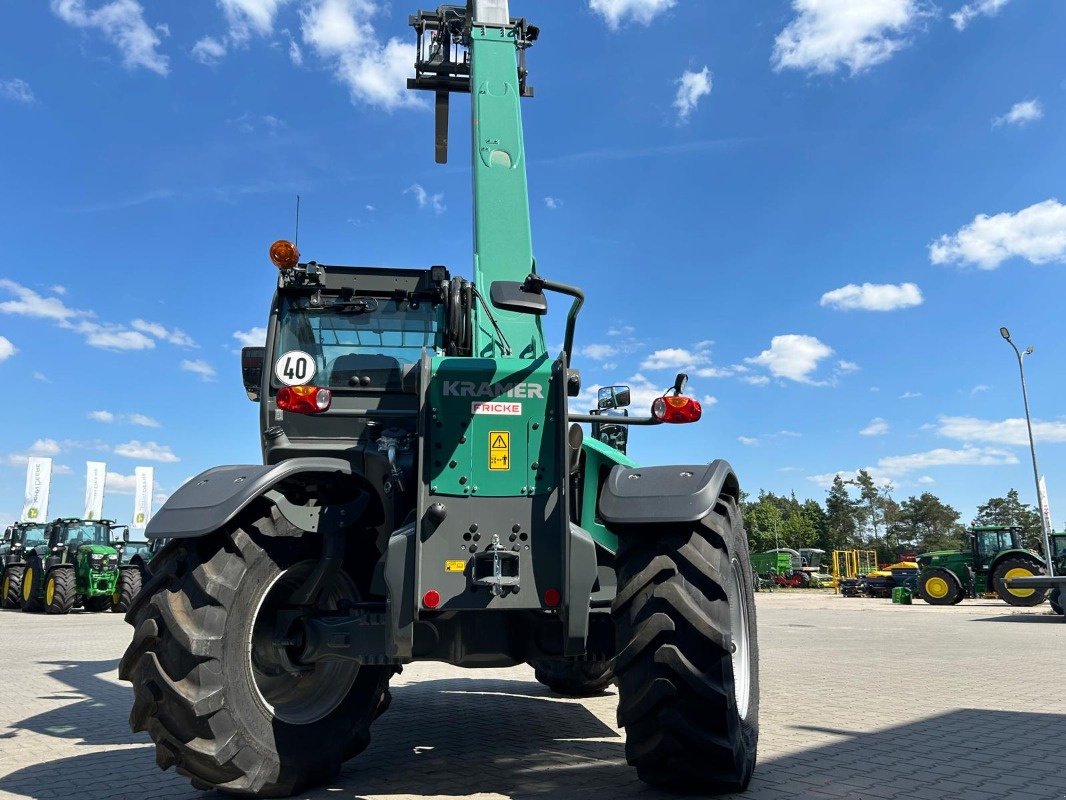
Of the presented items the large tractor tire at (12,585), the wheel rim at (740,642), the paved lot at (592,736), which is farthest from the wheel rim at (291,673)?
the large tractor tire at (12,585)

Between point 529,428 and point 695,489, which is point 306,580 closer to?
point 529,428

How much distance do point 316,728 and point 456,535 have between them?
1.36m

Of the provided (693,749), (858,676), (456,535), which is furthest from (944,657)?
(456,535)

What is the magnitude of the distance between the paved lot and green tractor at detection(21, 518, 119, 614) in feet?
39.9

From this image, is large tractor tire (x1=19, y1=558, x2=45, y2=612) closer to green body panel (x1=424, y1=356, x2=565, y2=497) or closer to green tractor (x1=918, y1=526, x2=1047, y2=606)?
green body panel (x1=424, y1=356, x2=565, y2=497)

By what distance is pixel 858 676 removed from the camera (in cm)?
913

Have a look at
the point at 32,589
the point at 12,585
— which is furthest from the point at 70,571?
the point at 12,585

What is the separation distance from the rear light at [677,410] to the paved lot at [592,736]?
1.81m

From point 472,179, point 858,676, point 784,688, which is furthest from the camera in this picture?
point 858,676

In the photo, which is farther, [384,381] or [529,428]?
[384,381]

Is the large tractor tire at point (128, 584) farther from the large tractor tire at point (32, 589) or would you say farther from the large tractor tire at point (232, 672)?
the large tractor tire at point (232, 672)

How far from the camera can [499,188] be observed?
6.50 metres

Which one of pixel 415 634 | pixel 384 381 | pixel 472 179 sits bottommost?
pixel 415 634

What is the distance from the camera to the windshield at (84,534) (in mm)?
23719
